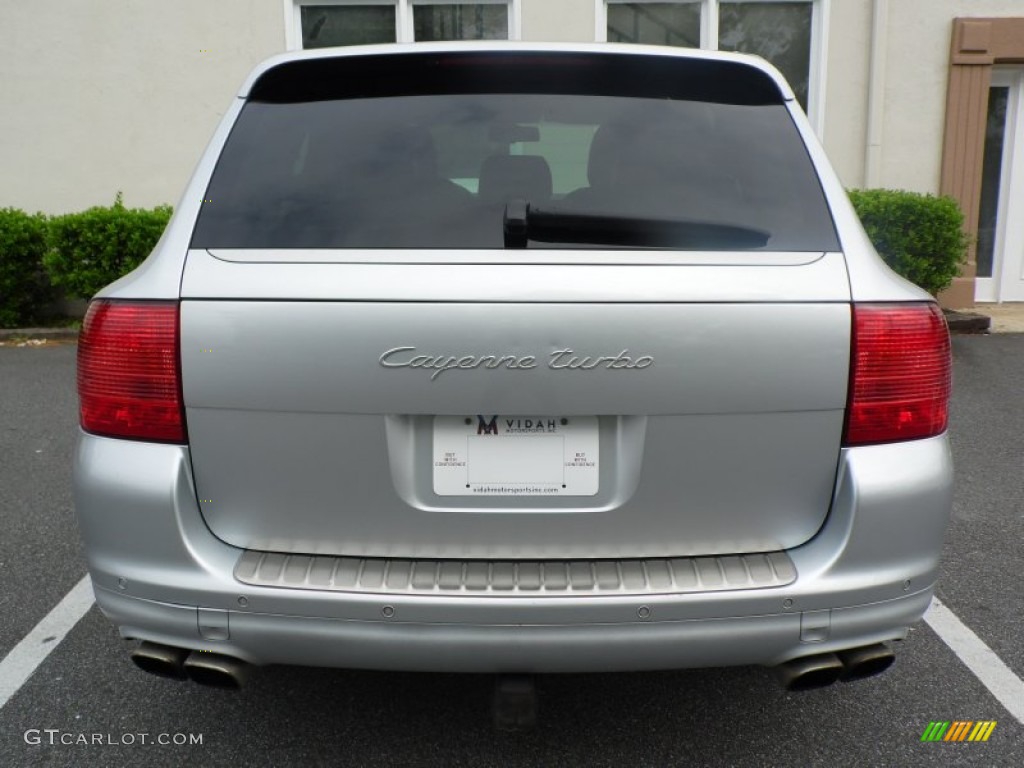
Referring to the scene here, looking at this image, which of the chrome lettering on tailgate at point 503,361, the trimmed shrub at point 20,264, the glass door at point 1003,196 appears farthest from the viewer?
the glass door at point 1003,196

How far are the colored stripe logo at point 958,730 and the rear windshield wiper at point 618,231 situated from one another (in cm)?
149

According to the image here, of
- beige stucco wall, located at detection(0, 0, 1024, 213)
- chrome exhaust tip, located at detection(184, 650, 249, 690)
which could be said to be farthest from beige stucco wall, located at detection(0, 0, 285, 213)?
chrome exhaust tip, located at detection(184, 650, 249, 690)

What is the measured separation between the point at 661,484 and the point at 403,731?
3.62ft

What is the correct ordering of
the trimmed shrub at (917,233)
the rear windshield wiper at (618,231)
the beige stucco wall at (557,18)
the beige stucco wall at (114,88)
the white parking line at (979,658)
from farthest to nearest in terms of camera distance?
the beige stucco wall at (557,18) < the beige stucco wall at (114,88) < the trimmed shrub at (917,233) < the white parking line at (979,658) < the rear windshield wiper at (618,231)

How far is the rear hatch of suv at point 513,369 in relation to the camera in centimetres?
173

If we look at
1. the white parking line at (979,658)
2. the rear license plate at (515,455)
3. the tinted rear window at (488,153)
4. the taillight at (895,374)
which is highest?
the tinted rear window at (488,153)

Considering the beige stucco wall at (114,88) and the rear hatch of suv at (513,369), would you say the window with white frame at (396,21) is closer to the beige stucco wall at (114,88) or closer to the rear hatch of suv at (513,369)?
the beige stucco wall at (114,88)

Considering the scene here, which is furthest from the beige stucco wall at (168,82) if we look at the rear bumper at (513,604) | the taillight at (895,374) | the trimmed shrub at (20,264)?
the rear bumper at (513,604)

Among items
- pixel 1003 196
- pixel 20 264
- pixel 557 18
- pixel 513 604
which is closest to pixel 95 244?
pixel 20 264

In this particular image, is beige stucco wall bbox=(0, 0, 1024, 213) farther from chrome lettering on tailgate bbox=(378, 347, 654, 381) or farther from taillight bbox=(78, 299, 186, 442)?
chrome lettering on tailgate bbox=(378, 347, 654, 381)

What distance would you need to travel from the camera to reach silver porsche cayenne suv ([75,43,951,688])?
68.2 inches

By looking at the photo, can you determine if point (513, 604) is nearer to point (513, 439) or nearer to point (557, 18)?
point (513, 439)

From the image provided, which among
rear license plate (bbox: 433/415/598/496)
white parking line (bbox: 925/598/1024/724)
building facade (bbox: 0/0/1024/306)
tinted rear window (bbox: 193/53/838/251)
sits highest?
building facade (bbox: 0/0/1024/306)

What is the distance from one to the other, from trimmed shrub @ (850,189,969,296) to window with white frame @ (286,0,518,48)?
4.20 m
